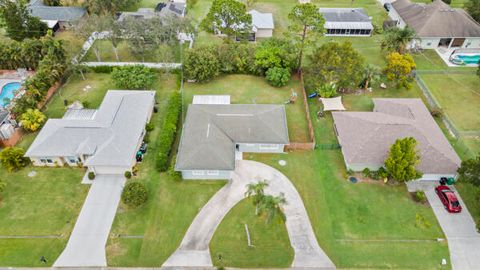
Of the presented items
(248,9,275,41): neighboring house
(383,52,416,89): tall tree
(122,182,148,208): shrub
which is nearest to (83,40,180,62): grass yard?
(248,9,275,41): neighboring house

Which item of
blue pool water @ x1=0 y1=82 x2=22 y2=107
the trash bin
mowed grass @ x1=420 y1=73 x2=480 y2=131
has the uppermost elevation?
mowed grass @ x1=420 y1=73 x2=480 y2=131

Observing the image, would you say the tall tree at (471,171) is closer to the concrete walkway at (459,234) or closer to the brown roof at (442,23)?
the concrete walkway at (459,234)

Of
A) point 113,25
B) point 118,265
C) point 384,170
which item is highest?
point 113,25

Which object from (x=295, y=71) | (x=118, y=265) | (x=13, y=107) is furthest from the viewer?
(x=295, y=71)

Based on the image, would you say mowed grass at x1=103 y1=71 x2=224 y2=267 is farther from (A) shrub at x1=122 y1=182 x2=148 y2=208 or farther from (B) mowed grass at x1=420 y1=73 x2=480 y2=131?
(B) mowed grass at x1=420 y1=73 x2=480 y2=131

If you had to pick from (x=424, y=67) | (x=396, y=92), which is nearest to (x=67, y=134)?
(x=396, y=92)

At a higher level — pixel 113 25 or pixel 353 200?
pixel 113 25

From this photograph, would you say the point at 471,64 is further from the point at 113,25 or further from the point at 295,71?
the point at 113,25
